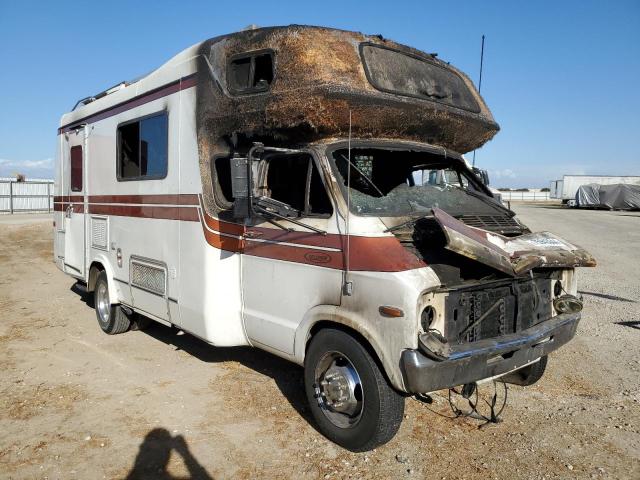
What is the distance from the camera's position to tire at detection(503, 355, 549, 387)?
5.05m

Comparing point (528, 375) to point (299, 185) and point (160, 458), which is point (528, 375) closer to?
point (299, 185)

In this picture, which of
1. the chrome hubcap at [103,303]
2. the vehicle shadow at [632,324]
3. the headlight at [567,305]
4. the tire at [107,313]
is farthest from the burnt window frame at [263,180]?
the vehicle shadow at [632,324]

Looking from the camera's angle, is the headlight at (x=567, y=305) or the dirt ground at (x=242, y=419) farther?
the headlight at (x=567, y=305)

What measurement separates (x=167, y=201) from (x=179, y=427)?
234 centimetres

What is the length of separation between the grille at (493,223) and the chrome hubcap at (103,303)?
5.03 m

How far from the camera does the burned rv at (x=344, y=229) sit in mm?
3648

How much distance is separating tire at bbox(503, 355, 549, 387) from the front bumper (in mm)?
694

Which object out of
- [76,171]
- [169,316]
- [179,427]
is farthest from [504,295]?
[76,171]

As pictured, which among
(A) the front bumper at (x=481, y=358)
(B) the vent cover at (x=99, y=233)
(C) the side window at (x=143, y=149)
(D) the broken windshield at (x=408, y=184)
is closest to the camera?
(A) the front bumper at (x=481, y=358)

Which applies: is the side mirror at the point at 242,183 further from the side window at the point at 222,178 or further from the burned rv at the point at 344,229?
the side window at the point at 222,178

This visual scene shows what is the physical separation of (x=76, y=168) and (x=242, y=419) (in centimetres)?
498

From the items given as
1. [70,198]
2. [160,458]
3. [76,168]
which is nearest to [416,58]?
[160,458]

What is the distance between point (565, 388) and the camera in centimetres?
518

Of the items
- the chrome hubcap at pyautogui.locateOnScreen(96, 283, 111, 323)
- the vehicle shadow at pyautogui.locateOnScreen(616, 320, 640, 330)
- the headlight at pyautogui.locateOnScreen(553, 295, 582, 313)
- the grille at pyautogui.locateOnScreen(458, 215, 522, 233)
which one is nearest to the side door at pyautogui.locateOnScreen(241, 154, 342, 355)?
the grille at pyautogui.locateOnScreen(458, 215, 522, 233)
